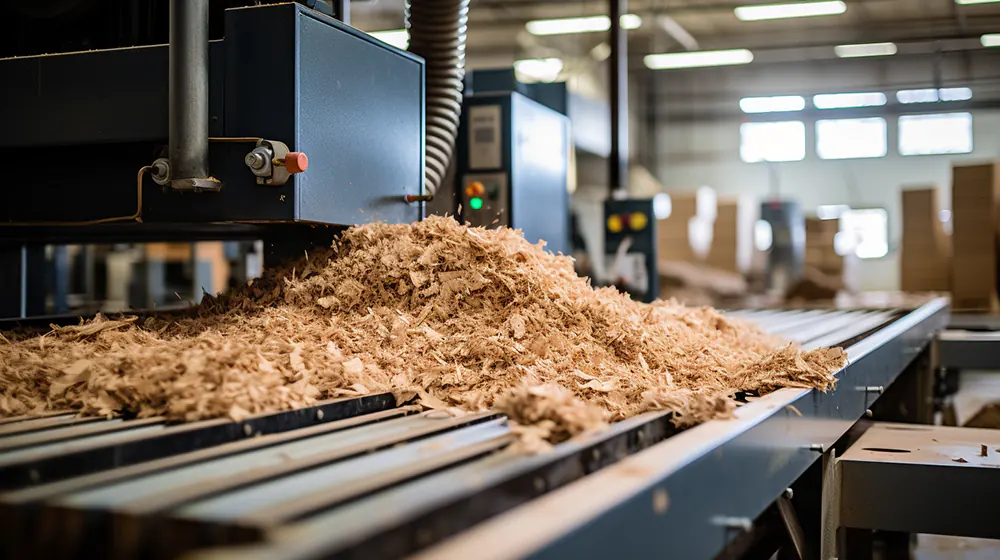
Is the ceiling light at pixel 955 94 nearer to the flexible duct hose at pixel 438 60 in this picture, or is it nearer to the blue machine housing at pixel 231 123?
the flexible duct hose at pixel 438 60

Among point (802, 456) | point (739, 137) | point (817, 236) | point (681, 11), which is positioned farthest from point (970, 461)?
point (739, 137)

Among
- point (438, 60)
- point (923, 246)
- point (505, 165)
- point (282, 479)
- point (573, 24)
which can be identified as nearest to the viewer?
point (282, 479)

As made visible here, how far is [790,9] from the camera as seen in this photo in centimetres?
949

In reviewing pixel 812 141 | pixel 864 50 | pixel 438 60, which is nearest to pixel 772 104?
pixel 812 141

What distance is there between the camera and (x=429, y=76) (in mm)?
2512

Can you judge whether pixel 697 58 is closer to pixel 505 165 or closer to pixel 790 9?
pixel 790 9

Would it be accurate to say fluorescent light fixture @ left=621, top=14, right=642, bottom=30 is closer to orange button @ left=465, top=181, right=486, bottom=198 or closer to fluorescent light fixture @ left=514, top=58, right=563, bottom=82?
fluorescent light fixture @ left=514, top=58, right=563, bottom=82

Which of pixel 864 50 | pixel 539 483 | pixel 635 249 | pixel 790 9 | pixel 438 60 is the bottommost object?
pixel 539 483

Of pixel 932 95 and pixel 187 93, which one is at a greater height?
pixel 932 95

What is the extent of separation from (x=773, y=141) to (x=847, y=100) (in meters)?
1.28

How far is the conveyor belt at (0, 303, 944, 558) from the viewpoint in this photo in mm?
703

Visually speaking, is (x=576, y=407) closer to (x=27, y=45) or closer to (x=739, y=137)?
(x=27, y=45)

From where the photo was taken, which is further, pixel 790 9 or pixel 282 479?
pixel 790 9

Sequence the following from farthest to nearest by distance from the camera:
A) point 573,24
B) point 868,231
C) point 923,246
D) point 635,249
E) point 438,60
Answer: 1. point 868,231
2. point 573,24
3. point 923,246
4. point 635,249
5. point 438,60
